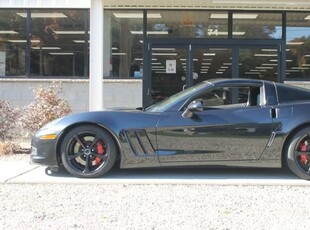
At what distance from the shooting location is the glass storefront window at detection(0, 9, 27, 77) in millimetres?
12062

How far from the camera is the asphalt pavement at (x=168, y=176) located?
20.8 ft

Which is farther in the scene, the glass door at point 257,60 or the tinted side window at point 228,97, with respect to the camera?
the glass door at point 257,60

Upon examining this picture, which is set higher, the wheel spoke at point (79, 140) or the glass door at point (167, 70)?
the glass door at point (167, 70)

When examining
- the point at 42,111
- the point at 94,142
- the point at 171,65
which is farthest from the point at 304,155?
the point at 171,65

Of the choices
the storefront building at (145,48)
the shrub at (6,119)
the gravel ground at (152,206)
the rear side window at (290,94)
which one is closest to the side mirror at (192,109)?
the gravel ground at (152,206)

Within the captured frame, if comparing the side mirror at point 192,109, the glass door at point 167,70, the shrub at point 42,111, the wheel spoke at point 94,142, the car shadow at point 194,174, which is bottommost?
the car shadow at point 194,174

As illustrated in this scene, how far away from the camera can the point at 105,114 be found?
260 inches

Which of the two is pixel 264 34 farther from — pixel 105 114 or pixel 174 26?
pixel 105 114

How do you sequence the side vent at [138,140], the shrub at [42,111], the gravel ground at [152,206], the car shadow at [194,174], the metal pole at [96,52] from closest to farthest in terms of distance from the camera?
the gravel ground at [152,206] < the side vent at [138,140] < the car shadow at [194,174] < the shrub at [42,111] < the metal pole at [96,52]

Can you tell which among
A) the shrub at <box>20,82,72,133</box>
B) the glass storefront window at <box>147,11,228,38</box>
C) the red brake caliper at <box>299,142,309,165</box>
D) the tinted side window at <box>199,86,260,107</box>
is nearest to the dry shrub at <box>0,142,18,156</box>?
the shrub at <box>20,82,72,133</box>

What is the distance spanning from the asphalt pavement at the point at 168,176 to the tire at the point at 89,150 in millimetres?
132

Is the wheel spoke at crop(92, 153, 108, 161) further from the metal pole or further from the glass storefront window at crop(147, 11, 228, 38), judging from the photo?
the glass storefront window at crop(147, 11, 228, 38)

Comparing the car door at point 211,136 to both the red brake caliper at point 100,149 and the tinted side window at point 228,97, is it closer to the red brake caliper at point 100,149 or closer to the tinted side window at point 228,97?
the tinted side window at point 228,97

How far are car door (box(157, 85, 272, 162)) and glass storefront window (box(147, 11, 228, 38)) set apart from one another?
227 inches
